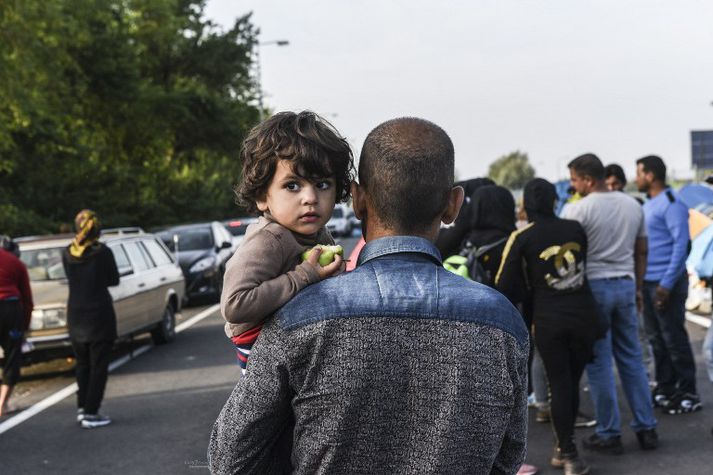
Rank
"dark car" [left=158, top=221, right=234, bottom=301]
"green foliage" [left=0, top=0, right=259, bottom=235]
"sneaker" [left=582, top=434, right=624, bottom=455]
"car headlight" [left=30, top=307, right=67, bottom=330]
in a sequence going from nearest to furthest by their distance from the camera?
"sneaker" [left=582, top=434, right=624, bottom=455] → "car headlight" [left=30, top=307, right=67, bottom=330] → "dark car" [left=158, top=221, right=234, bottom=301] → "green foliage" [left=0, top=0, right=259, bottom=235]

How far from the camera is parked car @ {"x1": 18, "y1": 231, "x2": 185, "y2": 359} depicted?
10.2 meters

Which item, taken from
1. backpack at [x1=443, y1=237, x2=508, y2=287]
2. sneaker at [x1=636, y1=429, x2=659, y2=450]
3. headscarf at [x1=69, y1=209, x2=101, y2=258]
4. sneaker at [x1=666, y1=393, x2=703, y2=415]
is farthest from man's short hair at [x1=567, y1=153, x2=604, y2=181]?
headscarf at [x1=69, y1=209, x2=101, y2=258]

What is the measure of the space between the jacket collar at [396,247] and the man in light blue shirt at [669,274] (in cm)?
574

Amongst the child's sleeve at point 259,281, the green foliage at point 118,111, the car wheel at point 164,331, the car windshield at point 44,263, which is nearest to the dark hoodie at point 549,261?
the child's sleeve at point 259,281

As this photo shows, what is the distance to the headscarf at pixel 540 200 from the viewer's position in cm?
576

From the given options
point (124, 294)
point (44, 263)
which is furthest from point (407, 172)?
point (44, 263)

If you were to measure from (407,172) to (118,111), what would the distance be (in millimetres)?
32001

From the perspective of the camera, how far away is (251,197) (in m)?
2.36

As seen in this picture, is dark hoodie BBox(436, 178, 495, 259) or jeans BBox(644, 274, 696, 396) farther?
jeans BBox(644, 274, 696, 396)

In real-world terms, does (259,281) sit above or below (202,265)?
above

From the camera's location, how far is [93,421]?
25.8ft

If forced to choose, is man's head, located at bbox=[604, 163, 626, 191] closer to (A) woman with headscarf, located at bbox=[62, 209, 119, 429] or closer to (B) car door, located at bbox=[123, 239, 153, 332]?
(A) woman with headscarf, located at bbox=[62, 209, 119, 429]

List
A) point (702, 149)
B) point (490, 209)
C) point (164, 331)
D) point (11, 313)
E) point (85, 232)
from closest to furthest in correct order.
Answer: point (490, 209) → point (85, 232) → point (11, 313) → point (164, 331) → point (702, 149)

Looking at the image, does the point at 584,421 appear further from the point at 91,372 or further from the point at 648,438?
the point at 91,372
